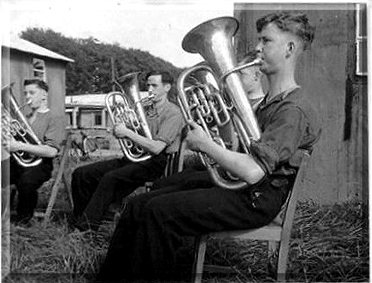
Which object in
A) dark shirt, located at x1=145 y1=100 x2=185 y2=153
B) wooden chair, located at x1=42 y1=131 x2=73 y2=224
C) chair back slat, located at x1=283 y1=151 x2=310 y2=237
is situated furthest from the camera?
wooden chair, located at x1=42 y1=131 x2=73 y2=224

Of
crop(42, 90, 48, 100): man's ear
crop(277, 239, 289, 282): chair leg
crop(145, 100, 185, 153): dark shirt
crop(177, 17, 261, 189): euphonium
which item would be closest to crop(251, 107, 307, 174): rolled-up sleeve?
crop(177, 17, 261, 189): euphonium

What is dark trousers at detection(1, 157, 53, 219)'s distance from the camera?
15.5 feet

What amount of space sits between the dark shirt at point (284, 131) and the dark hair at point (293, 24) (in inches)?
11.9

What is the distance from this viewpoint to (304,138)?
14.4 ft

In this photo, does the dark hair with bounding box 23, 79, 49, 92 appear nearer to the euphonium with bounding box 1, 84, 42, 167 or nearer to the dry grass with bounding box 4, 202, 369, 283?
the euphonium with bounding box 1, 84, 42, 167

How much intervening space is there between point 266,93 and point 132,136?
2.67 feet

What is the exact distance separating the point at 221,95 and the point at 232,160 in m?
0.37

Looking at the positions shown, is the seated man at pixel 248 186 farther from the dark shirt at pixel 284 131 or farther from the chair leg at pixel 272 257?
the chair leg at pixel 272 257

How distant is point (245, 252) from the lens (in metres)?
4.66

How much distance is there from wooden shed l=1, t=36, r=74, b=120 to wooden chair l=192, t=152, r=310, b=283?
1.13 m

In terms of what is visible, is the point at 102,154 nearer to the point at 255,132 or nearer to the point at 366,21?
the point at 255,132

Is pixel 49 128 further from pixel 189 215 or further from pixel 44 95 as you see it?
pixel 189 215

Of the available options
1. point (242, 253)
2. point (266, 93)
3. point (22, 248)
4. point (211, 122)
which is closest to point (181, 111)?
point (211, 122)

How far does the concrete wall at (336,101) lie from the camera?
456 cm
